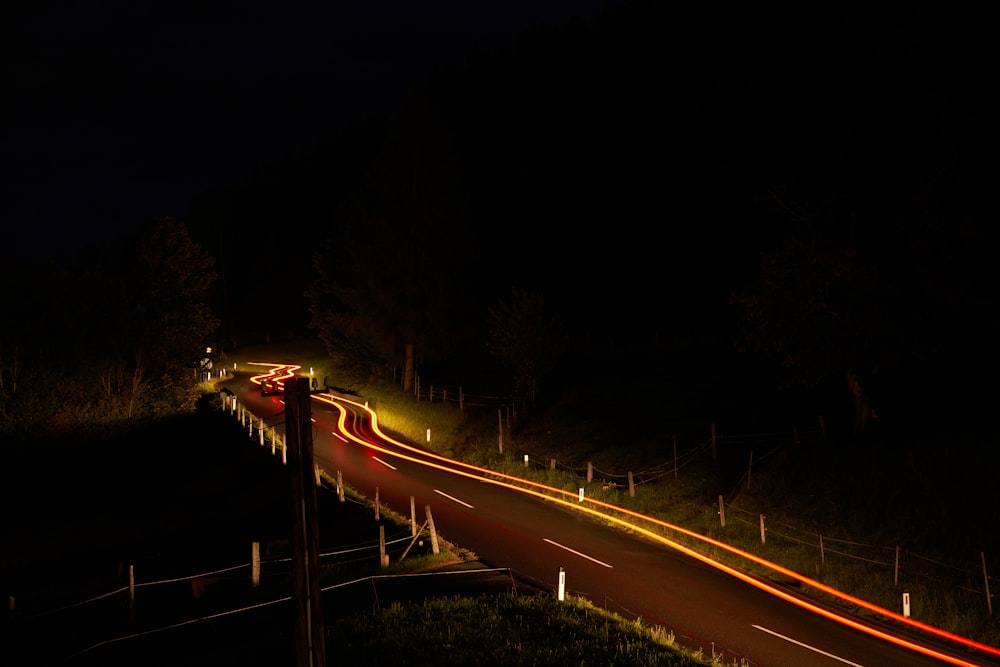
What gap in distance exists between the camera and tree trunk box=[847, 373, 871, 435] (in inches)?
933

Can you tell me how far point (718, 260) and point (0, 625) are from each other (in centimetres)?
5772

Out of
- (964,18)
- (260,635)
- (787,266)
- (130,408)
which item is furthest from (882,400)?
(130,408)

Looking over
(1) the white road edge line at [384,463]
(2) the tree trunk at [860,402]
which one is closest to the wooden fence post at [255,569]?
(1) the white road edge line at [384,463]

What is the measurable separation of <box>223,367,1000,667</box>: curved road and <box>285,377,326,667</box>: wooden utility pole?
23.1ft

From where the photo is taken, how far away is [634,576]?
17.4 meters

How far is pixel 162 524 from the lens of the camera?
94.8ft

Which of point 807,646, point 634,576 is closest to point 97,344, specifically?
point 634,576

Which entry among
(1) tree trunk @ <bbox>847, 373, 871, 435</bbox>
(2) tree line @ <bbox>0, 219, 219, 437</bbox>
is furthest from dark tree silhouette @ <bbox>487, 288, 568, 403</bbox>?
(2) tree line @ <bbox>0, 219, 219, 437</bbox>

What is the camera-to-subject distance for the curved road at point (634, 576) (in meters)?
13.1

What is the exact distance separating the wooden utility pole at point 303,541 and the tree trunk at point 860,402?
19134mm

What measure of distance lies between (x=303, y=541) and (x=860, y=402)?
1987 centimetres

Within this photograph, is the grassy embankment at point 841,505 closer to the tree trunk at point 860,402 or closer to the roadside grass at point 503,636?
the tree trunk at point 860,402

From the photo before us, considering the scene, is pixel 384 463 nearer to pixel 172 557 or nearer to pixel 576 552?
pixel 172 557

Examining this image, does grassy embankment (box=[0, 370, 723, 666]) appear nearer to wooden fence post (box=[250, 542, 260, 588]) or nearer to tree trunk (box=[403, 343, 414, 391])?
wooden fence post (box=[250, 542, 260, 588])
